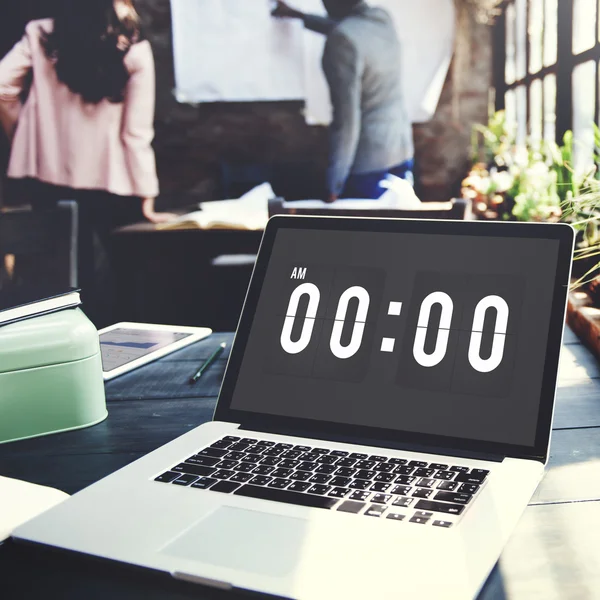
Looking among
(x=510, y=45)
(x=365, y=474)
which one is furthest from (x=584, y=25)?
(x=365, y=474)

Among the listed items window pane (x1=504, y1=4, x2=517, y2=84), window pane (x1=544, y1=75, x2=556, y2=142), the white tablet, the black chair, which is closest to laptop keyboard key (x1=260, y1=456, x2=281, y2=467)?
the white tablet

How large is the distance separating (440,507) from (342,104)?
4007 mm

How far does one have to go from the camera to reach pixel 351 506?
0.58 metres

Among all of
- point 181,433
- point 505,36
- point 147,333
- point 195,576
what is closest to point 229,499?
point 195,576

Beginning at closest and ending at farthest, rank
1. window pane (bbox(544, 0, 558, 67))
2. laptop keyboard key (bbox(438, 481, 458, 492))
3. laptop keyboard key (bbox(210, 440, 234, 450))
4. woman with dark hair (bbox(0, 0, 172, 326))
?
1. laptop keyboard key (bbox(438, 481, 458, 492))
2. laptop keyboard key (bbox(210, 440, 234, 450))
3. window pane (bbox(544, 0, 558, 67))
4. woman with dark hair (bbox(0, 0, 172, 326))

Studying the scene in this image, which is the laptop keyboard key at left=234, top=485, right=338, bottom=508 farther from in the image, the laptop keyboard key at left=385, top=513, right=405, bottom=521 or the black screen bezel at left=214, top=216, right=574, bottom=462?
Result: the black screen bezel at left=214, top=216, right=574, bottom=462

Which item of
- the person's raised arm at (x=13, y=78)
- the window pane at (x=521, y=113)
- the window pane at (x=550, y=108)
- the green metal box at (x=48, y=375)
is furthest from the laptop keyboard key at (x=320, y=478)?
the person's raised arm at (x=13, y=78)

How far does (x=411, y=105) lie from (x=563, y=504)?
4.03m

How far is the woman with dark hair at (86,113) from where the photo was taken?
4328 millimetres

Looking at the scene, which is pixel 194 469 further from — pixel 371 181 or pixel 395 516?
pixel 371 181

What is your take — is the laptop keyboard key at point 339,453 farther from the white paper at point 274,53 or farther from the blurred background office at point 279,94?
the white paper at point 274,53

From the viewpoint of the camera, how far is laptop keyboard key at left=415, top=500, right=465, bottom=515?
1.85 feet

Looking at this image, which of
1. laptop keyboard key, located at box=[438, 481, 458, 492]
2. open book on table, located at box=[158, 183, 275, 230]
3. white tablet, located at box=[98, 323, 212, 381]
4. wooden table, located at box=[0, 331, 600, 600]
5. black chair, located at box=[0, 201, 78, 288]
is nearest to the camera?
wooden table, located at box=[0, 331, 600, 600]

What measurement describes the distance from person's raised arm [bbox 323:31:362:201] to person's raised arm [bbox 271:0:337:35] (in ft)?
0.19
